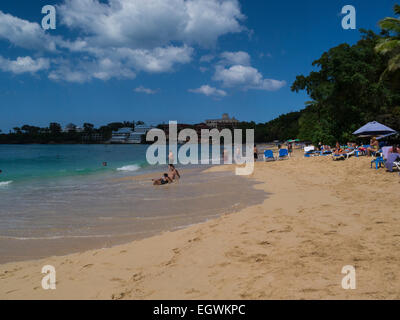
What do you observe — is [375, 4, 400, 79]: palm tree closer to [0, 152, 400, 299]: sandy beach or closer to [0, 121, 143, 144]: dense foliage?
[0, 152, 400, 299]: sandy beach

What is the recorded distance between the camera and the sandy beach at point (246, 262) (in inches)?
96.0

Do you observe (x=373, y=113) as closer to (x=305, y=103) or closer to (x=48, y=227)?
(x=305, y=103)

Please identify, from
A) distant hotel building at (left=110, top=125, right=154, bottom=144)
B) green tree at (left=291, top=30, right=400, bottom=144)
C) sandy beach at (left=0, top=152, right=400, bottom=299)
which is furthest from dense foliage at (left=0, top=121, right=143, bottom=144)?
sandy beach at (left=0, top=152, right=400, bottom=299)

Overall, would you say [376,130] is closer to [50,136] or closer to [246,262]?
[246,262]

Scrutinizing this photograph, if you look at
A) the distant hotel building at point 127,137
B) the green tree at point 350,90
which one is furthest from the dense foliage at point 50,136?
the green tree at point 350,90

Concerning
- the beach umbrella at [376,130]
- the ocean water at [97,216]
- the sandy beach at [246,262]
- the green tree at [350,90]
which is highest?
the green tree at [350,90]

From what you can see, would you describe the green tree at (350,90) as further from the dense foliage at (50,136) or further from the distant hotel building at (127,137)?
the dense foliage at (50,136)

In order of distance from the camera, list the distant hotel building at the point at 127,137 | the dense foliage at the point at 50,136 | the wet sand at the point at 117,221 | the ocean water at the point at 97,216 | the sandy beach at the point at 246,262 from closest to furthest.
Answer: the sandy beach at the point at 246,262, the wet sand at the point at 117,221, the ocean water at the point at 97,216, the dense foliage at the point at 50,136, the distant hotel building at the point at 127,137

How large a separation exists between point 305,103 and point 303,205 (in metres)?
28.6

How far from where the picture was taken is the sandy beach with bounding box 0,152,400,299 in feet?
8.00

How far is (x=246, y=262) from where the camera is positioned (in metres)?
3.04

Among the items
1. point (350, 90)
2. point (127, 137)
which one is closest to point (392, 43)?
point (350, 90)
